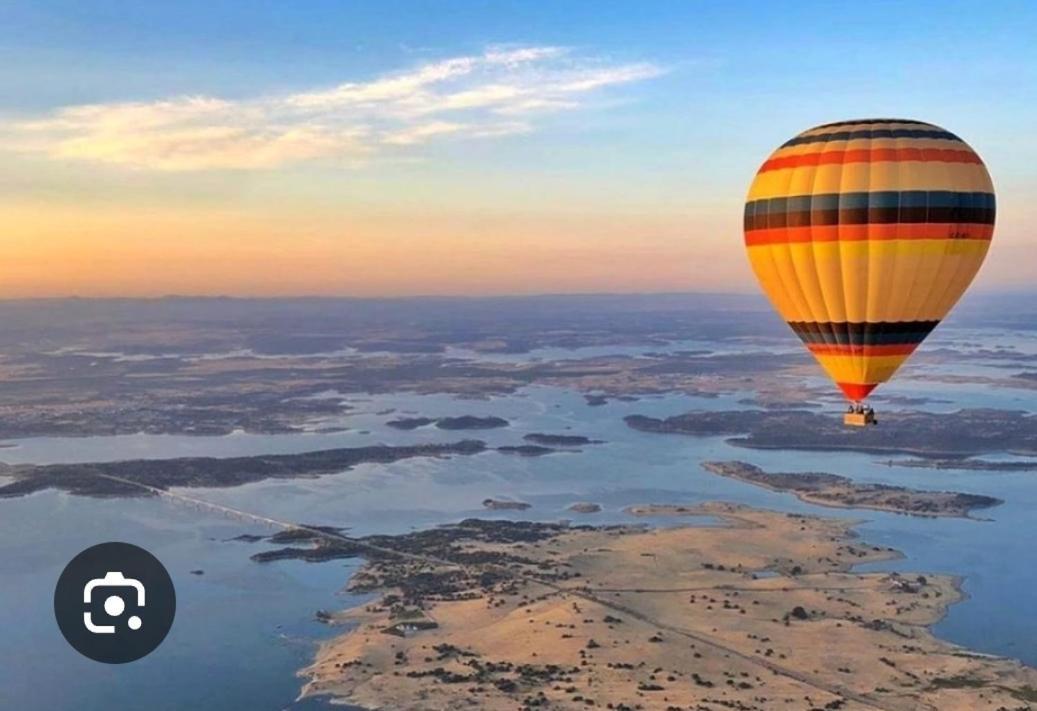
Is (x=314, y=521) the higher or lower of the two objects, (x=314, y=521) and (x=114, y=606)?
the lower

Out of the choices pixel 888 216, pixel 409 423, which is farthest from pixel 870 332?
pixel 409 423

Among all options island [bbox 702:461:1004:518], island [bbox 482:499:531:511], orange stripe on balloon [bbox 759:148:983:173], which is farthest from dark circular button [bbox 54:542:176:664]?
island [bbox 702:461:1004:518]

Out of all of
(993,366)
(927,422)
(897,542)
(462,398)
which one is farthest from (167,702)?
(993,366)

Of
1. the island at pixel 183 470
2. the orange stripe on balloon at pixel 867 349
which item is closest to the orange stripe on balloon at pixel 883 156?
the orange stripe on balloon at pixel 867 349

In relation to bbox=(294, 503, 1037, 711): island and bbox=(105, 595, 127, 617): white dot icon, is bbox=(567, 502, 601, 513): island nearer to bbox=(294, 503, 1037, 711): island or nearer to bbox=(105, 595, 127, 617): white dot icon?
bbox=(294, 503, 1037, 711): island

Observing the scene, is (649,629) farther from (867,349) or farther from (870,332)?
(870,332)

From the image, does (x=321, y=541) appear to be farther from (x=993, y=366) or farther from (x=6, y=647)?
(x=993, y=366)

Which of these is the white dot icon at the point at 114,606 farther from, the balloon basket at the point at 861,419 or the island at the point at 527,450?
the island at the point at 527,450
